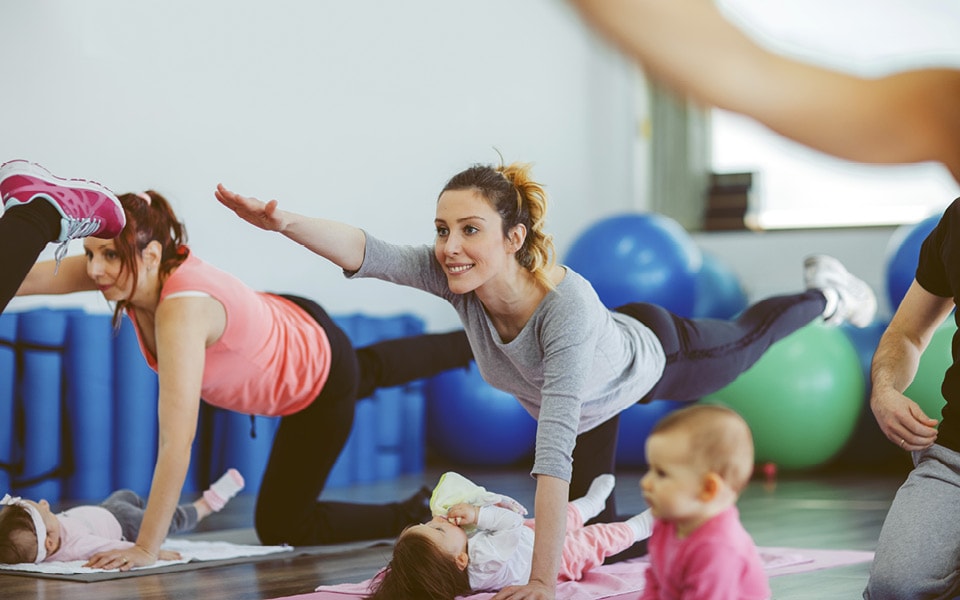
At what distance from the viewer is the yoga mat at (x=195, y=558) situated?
2.42 m

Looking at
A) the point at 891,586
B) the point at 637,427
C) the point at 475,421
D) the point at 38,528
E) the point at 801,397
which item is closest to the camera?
the point at 891,586

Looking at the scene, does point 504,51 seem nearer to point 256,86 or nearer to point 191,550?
point 256,86

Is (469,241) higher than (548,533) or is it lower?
higher

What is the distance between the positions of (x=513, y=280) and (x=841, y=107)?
13.5 feet

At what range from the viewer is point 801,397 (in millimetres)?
4453

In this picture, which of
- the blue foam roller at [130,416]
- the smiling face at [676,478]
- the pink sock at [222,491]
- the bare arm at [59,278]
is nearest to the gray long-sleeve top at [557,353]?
the smiling face at [676,478]

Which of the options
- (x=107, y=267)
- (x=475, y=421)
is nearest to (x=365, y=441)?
(x=475, y=421)

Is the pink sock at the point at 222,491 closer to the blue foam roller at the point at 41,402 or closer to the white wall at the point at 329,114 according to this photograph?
the blue foam roller at the point at 41,402

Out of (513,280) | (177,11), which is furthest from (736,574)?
(177,11)

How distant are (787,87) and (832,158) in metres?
0.43

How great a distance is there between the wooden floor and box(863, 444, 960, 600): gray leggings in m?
0.28

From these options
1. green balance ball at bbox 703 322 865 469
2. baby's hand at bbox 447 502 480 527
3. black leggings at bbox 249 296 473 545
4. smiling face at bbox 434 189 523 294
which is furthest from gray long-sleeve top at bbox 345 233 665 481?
green balance ball at bbox 703 322 865 469

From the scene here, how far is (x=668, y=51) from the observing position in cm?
614

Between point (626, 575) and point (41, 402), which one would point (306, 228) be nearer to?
point (626, 575)
